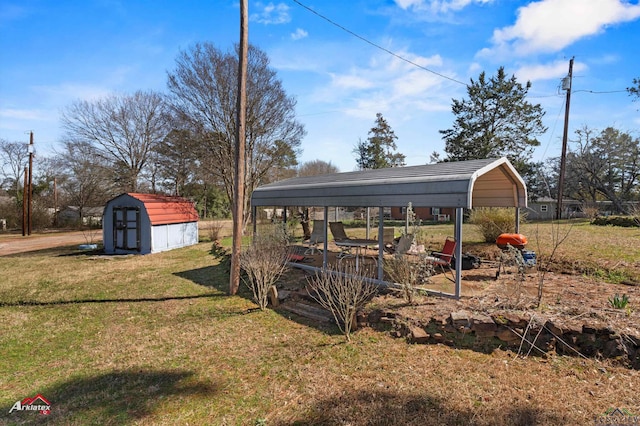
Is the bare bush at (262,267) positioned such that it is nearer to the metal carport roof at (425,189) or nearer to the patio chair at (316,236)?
the metal carport roof at (425,189)

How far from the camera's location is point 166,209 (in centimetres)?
1491

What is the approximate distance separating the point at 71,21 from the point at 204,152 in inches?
364

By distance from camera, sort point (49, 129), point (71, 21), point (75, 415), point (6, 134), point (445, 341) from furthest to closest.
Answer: point (6, 134)
point (49, 129)
point (71, 21)
point (445, 341)
point (75, 415)

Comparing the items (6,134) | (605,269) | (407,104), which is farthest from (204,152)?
(6,134)

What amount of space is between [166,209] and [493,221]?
527 inches

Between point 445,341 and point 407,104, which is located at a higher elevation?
point 407,104

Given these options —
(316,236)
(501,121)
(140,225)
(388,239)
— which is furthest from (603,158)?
(140,225)

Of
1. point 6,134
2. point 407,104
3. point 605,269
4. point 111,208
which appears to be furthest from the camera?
point 6,134

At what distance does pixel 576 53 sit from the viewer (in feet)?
58.2

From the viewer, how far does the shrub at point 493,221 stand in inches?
410

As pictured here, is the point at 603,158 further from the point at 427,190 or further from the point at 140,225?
the point at 140,225

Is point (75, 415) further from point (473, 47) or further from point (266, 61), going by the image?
point (266, 61)

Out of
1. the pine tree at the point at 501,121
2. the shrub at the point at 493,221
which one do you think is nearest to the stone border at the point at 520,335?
the shrub at the point at 493,221

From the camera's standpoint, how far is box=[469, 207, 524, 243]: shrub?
34.1 ft
